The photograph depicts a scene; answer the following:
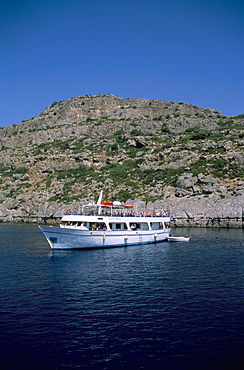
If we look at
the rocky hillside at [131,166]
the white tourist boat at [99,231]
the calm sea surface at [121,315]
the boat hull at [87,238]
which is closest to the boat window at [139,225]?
the white tourist boat at [99,231]

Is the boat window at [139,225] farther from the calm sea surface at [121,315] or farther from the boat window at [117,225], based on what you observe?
the calm sea surface at [121,315]

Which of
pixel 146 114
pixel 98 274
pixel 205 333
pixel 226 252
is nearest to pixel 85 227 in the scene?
pixel 98 274

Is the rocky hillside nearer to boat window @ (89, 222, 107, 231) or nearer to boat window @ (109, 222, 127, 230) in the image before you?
boat window @ (109, 222, 127, 230)

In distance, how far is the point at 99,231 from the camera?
45.6 metres

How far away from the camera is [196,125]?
159 metres

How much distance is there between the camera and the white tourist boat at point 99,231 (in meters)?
42.8

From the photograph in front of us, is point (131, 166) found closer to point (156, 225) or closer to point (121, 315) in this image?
point (156, 225)

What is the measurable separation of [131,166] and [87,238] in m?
78.0

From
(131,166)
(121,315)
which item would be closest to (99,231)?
(121,315)

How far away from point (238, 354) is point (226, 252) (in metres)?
29.2

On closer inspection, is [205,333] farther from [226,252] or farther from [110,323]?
[226,252]

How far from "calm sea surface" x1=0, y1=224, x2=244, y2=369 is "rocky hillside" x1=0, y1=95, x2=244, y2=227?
57506mm

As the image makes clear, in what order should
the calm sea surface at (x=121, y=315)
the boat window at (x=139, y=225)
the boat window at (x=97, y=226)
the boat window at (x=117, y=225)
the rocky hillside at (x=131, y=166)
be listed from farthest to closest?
the rocky hillside at (x=131, y=166) → the boat window at (x=139, y=225) → the boat window at (x=117, y=225) → the boat window at (x=97, y=226) → the calm sea surface at (x=121, y=315)

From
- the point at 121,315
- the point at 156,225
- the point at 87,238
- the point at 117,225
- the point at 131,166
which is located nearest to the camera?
the point at 121,315
